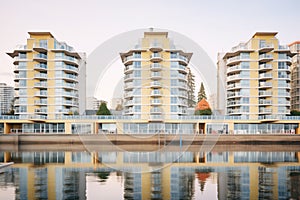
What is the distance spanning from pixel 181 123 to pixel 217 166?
2303 centimetres

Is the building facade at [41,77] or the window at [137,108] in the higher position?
the building facade at [41,77]

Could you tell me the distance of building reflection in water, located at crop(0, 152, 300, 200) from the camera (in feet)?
42.4

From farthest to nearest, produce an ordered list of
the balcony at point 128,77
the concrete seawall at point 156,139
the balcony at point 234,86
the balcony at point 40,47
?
the balcony at point 234,86 < the balcony at point 40,47 < the balcony at point 128,77 < the concrete seawall at point 156,139

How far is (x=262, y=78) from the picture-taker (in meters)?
45.0

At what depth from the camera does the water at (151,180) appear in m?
12.9

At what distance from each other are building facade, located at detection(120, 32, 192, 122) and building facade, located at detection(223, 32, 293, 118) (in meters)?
8.21

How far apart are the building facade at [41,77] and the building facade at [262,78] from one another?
80.8ft

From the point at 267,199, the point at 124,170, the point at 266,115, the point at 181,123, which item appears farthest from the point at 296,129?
the point at 267,199

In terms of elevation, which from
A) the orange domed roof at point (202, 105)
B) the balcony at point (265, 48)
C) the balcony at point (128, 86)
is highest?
the balcony at point (265, 48)

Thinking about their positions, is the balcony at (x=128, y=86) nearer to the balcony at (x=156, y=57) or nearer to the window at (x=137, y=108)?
the window at (x=137, y=108)

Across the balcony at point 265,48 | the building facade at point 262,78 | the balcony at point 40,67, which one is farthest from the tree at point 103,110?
the balcony at point 265,48

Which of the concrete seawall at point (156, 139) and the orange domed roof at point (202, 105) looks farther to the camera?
the orange domed roof at point (202, 105)

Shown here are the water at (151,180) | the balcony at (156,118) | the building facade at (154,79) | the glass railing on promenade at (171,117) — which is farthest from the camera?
the building facade at (154,79)

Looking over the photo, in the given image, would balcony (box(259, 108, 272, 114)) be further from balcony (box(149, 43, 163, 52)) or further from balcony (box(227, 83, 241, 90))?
balcony (box(149, 43, 163, 52))
